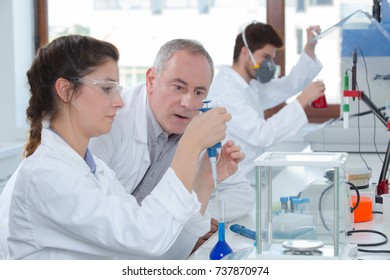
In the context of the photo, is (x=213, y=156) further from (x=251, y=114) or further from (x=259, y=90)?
(x=259, y=90)

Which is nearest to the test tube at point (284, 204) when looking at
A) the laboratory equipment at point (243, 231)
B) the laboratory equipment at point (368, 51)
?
the laboratory equipment at point (243, 231)

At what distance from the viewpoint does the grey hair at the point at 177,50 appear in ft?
6.88

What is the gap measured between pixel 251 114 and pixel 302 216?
1.80 metres

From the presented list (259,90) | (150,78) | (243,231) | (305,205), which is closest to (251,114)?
(259,90)

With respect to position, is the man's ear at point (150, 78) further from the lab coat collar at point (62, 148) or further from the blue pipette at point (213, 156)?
the lab coat collar at point (62, 148)

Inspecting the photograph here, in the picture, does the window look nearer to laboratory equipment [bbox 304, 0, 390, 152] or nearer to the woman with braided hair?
laboratory equipment [bbox 304, 0, 390, 152]

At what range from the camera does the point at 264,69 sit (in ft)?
11.7

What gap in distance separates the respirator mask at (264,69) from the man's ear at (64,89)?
2.05 meters

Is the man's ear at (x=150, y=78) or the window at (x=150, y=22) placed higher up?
the window at (x=150, y=22)

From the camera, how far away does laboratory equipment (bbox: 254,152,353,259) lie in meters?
1.44

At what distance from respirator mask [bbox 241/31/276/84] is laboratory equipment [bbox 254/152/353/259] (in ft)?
6.47

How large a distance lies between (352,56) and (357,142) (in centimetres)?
98
